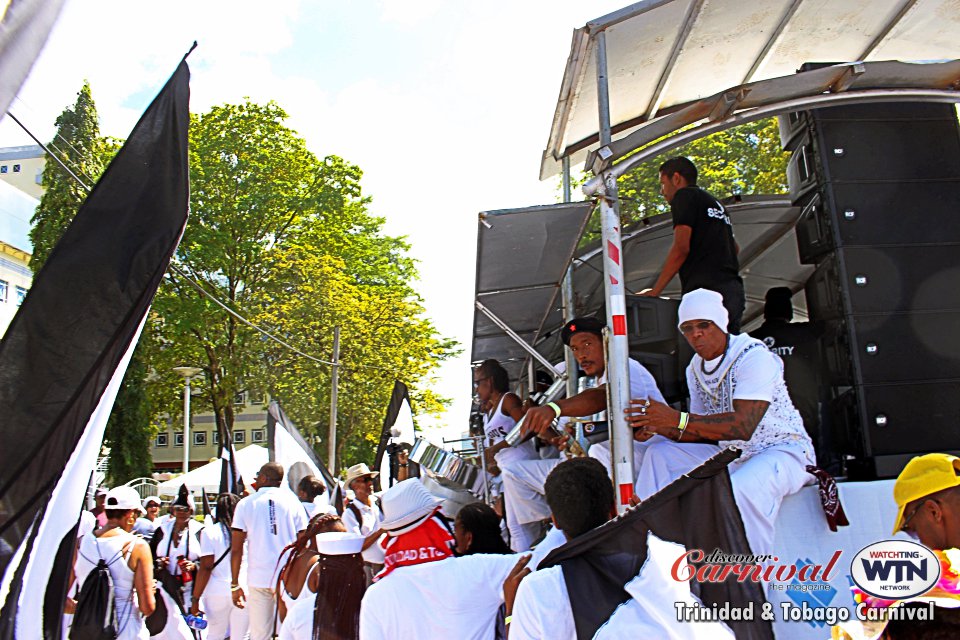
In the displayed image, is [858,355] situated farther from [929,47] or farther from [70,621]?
[70,621]

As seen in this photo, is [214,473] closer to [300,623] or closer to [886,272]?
[300,623]

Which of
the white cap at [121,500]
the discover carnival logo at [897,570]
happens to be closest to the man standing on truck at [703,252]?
the discover carnival logo at [897,570]

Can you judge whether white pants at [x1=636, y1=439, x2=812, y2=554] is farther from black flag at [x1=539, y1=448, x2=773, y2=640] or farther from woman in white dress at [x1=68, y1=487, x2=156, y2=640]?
woman in white dress at [x1=68, y1=487, x2=156, y2=640]

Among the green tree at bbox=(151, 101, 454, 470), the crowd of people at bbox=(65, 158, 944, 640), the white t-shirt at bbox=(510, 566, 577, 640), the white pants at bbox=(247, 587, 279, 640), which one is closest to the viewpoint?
the white t-shirt at bbox=(510, 566, 577, 640)

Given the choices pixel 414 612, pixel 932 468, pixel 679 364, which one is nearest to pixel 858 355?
pixel 679 364

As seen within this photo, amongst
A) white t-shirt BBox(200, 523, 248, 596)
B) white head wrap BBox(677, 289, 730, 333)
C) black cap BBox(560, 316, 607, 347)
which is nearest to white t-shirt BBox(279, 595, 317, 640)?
black cap BBox(560, 316, 607, 347)

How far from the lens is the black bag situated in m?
6.25

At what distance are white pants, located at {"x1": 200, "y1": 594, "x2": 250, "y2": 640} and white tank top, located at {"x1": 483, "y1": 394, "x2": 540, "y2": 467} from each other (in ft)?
14.5

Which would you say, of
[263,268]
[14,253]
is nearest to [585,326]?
[263,268]

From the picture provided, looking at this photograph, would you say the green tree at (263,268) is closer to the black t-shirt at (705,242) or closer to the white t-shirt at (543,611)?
the black t-shirt at (705,242)

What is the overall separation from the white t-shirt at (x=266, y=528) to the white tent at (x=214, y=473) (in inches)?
247

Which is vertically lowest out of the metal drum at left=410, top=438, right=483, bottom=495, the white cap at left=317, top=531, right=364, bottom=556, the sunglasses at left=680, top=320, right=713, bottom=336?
the white cap at left=317, top=531, right=364, bottom=556

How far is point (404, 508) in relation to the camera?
11.6 feet

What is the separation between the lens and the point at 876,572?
91.4 inches
